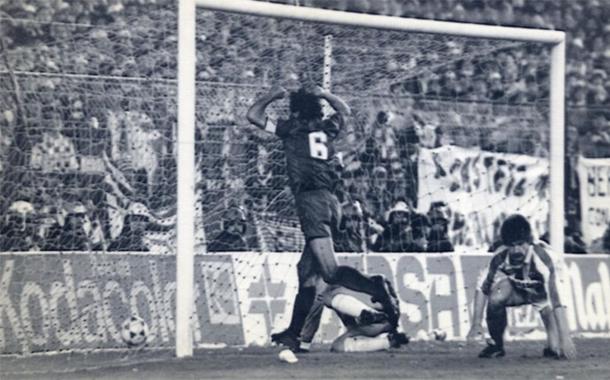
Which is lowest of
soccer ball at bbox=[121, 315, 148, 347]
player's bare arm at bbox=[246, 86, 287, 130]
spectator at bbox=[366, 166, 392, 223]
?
soccer ball at bbox=[121, 315, 148, 347]

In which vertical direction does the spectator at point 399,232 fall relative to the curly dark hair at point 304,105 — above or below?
below

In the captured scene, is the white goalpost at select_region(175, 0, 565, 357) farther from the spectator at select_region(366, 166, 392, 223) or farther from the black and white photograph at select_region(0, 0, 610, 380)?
the spectator at select_region(366, 166, 392, 223)

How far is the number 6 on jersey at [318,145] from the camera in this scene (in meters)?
10.8

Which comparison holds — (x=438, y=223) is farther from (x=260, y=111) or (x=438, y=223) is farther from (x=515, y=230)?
(x=260, y=111)

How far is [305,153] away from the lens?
10.8 metres

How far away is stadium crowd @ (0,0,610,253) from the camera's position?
1046cm

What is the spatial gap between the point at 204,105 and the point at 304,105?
0.90 metres

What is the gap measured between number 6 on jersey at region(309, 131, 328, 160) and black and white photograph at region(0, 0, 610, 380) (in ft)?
0.07

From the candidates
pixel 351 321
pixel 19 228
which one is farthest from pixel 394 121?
pixel 19 228

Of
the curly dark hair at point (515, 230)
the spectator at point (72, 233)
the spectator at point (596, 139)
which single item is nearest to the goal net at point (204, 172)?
the spectator at point (72, 233)

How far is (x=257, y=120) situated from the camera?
1074 cm

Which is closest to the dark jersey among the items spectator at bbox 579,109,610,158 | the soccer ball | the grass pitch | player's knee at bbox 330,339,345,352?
player's knee at bbox 330,339,345,352

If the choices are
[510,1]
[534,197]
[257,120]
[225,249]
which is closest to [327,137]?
[257,120]

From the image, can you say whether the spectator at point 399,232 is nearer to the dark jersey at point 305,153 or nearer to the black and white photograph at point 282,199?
the black and white photograph at point 282,199
